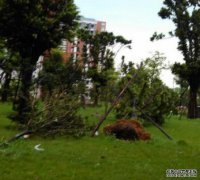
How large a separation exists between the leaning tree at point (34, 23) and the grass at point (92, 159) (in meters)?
7.98

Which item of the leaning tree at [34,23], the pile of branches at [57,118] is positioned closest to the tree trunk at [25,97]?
the pile of branches at [57,118]

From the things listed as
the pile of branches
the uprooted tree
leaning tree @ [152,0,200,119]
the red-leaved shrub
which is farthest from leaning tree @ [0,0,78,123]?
leaning tree @ [152,0,200,119]

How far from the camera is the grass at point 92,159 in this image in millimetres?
9117

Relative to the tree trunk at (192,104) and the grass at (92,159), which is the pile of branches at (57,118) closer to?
the grass at (92,159)

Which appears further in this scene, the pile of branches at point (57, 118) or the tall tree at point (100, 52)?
the tall tree at point (100, 52)

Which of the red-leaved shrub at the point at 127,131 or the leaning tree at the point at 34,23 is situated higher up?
the leaning tree at the point at 34,23

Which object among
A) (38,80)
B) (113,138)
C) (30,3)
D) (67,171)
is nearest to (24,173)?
(67,171)

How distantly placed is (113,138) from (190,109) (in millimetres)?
29155

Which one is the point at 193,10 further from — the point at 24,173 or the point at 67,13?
the point at 24,173

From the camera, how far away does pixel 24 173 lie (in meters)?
8.92

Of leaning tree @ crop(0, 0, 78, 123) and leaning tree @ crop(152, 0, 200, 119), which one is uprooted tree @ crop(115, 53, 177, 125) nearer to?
leaning tree @ crop(0, 0, 78, 123)

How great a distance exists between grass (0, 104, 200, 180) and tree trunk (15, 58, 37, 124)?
1216 mm

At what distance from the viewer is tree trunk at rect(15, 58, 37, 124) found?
15.6 metres

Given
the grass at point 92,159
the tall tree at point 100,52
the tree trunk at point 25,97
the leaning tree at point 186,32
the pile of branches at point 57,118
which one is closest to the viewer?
the grass at point 92,159
